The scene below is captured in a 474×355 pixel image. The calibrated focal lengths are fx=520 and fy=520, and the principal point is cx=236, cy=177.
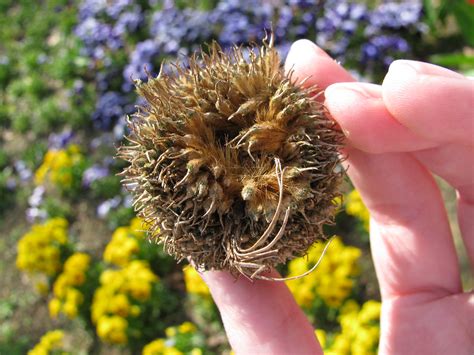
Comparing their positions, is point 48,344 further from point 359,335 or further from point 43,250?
point 359,335

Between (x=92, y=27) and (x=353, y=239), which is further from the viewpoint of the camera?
(x=92, y=27)

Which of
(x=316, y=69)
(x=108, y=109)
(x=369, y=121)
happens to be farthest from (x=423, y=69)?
(x=108, y=109)

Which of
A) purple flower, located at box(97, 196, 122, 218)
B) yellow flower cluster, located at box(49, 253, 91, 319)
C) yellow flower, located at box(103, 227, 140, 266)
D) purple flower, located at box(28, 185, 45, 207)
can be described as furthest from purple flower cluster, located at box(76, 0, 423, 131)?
yellow flower cluster, located at box(49, 253, 91, 319)

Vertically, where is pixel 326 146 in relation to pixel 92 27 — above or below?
above

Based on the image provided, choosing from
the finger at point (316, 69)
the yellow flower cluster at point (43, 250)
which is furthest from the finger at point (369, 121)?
the yellow flower cluster at point (43, 250)

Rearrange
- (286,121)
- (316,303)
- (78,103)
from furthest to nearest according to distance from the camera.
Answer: (78,103) < (316,303) < (286,121)

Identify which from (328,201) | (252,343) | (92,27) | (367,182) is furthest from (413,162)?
(92,27)

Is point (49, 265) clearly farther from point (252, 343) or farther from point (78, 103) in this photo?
point (252, 343)
